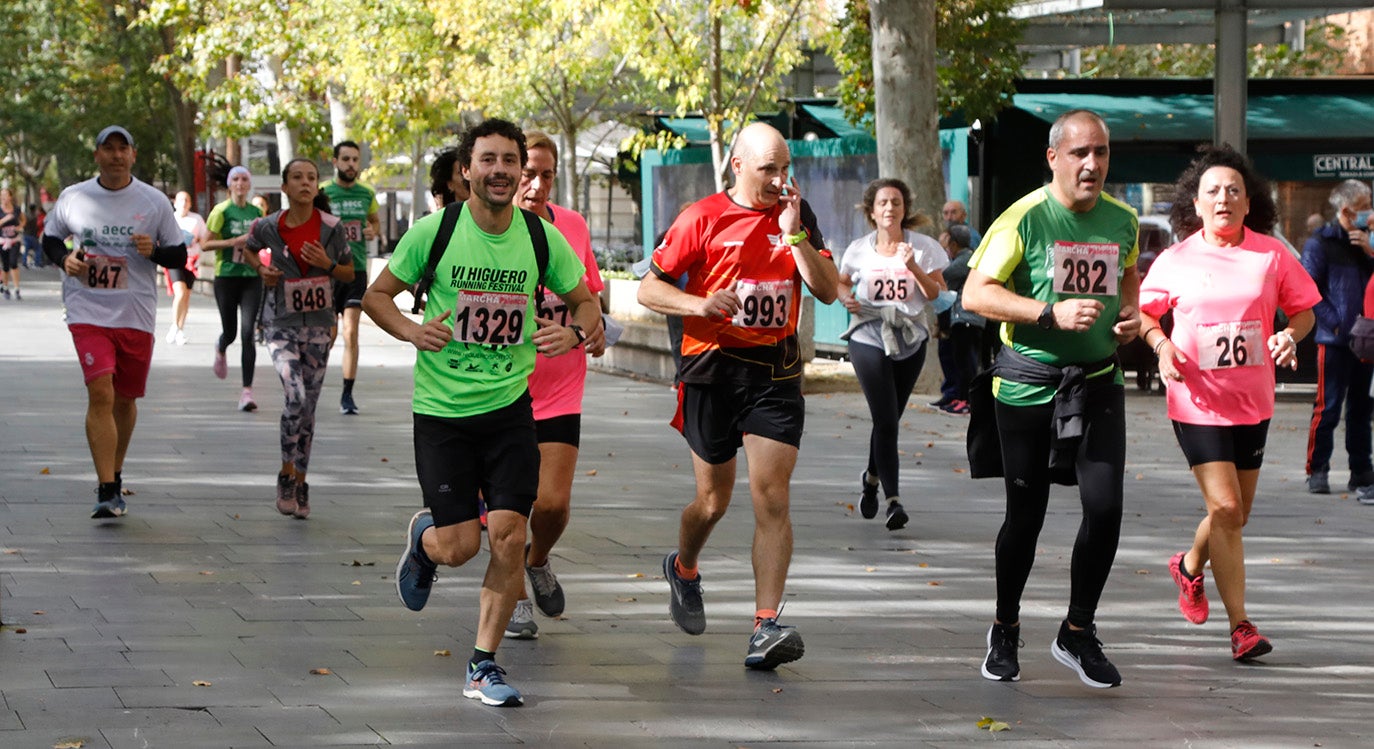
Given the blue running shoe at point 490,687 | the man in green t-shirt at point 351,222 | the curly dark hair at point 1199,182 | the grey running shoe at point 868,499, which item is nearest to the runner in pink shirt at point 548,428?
the blue running shoe at point 490,687

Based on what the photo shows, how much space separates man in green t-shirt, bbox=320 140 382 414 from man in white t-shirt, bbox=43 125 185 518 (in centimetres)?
511

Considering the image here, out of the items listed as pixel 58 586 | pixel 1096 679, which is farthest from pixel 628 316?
pixel 1096 679

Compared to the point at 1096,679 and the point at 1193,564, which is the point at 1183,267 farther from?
the point at 1096,679

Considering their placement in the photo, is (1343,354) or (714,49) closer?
(1343,354)

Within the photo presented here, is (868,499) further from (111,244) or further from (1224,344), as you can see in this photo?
(111,244)

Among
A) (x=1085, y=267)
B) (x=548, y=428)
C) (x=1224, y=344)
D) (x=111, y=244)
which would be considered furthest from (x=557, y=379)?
(x=111, y=244)

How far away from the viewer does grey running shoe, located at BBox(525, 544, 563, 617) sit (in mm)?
7656

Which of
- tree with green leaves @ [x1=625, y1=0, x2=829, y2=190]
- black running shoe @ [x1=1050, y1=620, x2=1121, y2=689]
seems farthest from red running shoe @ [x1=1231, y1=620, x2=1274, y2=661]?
tree with green leaves @ [x1=625, y1=0, x2=829, y2=190]

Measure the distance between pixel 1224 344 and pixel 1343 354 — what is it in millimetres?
5286

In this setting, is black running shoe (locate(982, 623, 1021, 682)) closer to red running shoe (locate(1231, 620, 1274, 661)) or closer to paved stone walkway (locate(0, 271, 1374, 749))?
paved stone walkway (locate(0, 271, 1374, 749))

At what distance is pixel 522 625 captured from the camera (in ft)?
24.1

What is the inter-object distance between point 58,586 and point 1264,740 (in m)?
4.70

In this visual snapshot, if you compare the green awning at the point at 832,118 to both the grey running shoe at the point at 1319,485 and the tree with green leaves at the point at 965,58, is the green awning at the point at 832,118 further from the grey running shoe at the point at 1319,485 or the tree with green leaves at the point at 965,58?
the grey running shoe at the point at 1319,485

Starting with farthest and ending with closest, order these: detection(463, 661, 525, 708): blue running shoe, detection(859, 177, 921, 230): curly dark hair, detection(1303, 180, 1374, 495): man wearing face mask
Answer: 1. detection(1303, 180, 1374, 495): man wearing face mask
2. detection(859, 177, 921, 230): curly dark hair
3. detection(463, 661, 525, 708): blue running shoe
